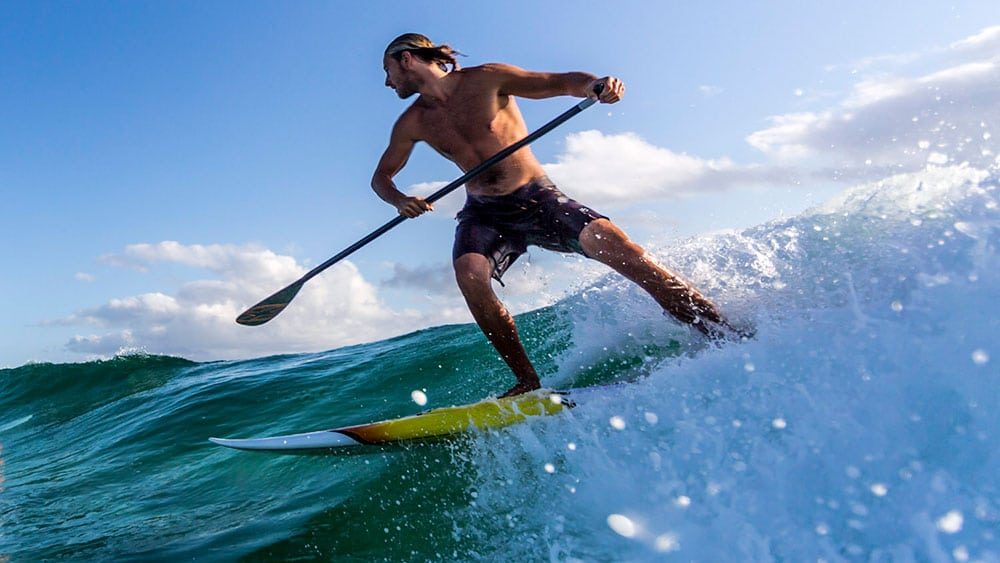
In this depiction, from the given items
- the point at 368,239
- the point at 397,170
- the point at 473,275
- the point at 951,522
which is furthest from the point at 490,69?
the point at 951,522

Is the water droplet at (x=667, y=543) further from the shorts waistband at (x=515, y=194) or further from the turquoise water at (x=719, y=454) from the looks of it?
the shorts waistband at (x=515, y=194)

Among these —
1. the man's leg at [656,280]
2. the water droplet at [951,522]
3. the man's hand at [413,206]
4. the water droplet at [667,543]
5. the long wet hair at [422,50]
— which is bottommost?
the water droplet at [951,522]

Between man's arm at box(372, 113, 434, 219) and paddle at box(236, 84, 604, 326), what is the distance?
0.11 metres

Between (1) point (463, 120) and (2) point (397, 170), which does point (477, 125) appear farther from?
(2) point (397, 170)

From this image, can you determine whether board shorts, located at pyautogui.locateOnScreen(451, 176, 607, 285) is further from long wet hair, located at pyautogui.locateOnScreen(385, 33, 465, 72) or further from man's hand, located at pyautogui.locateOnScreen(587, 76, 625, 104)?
long wet hair, located at pyautogui.locateOnScreen(385, 33, 465, 72)

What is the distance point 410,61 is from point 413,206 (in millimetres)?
827

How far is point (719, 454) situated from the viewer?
7.98ft

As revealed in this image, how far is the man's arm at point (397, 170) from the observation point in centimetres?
411

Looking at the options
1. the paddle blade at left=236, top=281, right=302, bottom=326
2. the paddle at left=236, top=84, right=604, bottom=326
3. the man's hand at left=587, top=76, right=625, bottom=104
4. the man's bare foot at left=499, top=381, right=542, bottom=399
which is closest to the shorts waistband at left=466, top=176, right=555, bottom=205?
the paddle at left=236, top=84, right=604, bottom=326

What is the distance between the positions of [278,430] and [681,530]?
5340mm

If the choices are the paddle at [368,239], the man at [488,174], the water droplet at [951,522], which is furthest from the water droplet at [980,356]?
the paddle at [368,239]

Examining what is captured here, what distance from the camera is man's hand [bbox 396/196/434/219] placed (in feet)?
13.5

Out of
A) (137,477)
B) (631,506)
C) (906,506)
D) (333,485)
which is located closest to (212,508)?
(333,485)

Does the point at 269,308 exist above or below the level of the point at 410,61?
below
